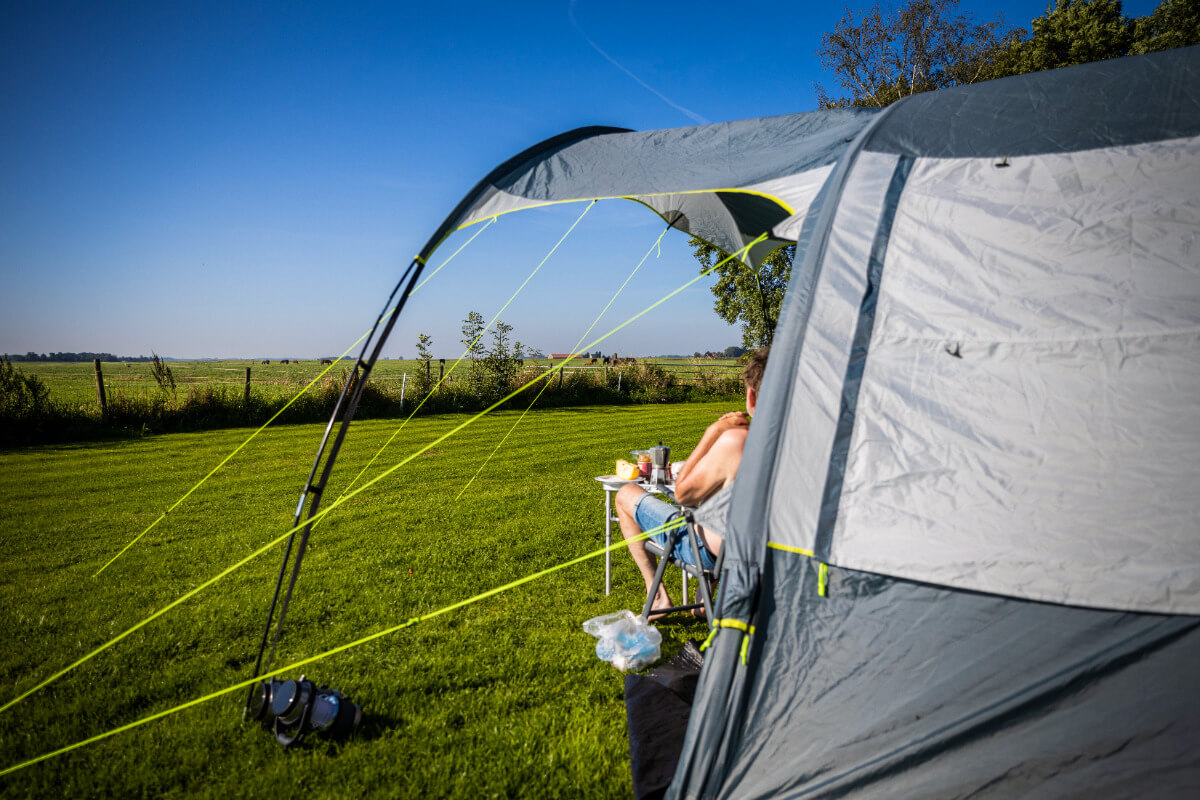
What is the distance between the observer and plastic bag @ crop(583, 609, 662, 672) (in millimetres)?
3225

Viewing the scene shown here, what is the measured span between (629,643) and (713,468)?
1.10m

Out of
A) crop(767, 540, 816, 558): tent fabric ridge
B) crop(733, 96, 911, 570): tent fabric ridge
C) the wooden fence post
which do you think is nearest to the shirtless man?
crop(733, 96, 911, 570): tent fabric ridge

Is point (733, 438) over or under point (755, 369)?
under

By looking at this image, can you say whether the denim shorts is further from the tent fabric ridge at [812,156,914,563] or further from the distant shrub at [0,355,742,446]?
the distant shrub at [0,355,742,446]

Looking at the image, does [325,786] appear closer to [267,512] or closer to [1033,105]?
[1033,105]

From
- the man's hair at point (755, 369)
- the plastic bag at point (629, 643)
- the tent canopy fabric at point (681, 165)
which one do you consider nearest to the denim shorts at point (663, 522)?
the plastic bag at point (629, 643)

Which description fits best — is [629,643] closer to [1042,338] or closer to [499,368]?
[1042,338]

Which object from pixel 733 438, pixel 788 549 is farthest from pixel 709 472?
pixel 788 549

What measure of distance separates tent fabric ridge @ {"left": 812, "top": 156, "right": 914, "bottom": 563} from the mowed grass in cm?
130

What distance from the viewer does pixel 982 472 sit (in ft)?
6.47

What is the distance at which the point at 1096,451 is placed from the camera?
188 cm

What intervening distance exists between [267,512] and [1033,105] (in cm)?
667

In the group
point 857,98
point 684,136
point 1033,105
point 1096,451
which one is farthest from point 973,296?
point 857,98

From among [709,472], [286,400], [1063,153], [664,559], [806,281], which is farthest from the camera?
[286,400]
